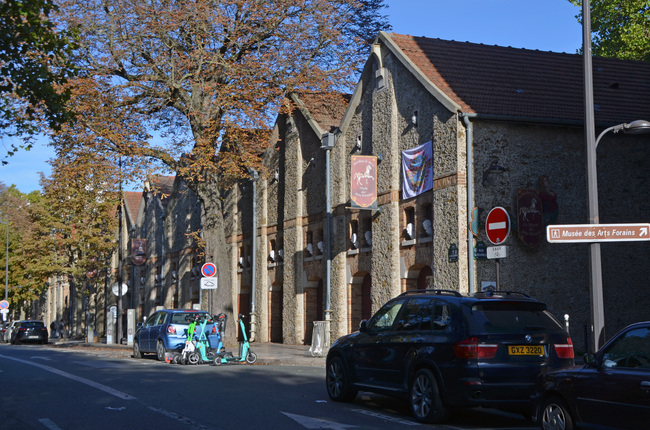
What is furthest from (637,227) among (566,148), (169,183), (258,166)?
(169,183)

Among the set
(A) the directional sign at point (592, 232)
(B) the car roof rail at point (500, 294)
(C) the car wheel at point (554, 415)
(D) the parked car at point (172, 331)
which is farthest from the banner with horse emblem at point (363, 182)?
(C) the car wheel at point (554, 415)

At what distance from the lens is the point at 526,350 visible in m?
10.5

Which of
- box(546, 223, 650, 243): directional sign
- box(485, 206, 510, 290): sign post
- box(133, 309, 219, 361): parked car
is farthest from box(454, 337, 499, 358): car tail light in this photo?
box(133, 309, 219, 361): parked car

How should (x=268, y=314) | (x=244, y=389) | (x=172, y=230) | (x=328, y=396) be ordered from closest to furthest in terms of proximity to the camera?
(x=328, y=396)
(x=244, y=389)
(x=268, y=314)
(x=172, y=230)

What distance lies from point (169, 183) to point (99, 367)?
41614 millimetres

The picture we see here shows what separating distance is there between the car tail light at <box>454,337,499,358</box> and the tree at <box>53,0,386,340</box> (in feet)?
68.0

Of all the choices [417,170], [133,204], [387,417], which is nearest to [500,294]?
[387,417]

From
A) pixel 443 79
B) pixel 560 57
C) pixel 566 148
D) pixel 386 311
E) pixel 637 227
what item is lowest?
pixel 386 311

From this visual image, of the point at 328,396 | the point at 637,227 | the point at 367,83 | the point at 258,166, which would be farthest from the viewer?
the point at 258,166

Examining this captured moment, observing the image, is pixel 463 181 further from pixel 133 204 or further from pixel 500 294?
pixel 133 204

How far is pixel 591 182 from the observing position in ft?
41.7

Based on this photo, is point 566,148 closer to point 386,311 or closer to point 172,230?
point 386,311

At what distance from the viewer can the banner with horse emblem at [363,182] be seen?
27.4m

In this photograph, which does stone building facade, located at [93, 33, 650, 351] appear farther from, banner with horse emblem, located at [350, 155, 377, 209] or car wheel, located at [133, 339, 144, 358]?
car wheel, located at [133, 339, 144, 358]
